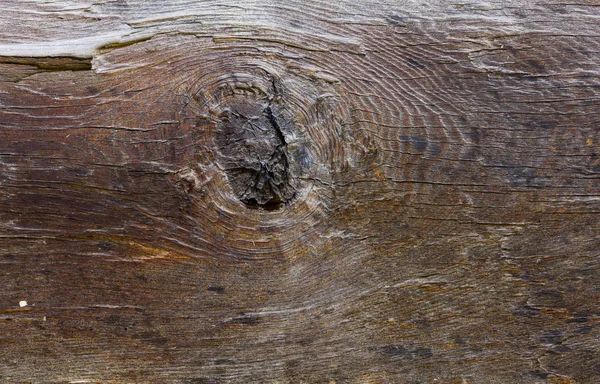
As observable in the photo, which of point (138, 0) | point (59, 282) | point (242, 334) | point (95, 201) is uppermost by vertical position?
point (138, 0)

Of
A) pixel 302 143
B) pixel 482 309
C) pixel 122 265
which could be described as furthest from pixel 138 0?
pixel 482 309

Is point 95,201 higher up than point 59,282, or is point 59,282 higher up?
point 95,201

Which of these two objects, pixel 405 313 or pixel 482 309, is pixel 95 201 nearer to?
pixel 405 313

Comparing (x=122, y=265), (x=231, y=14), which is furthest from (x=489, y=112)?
(x=122, y=265)

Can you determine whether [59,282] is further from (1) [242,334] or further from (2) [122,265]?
(1) [242,334]

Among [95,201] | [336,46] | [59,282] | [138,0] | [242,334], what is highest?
[138,0]

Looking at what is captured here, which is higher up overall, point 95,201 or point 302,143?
point 302,143
